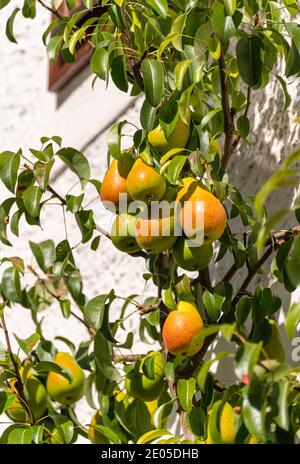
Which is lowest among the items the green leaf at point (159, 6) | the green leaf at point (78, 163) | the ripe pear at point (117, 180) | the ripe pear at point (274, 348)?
the ripe pear at point (274, 348)

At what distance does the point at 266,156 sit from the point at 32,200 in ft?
1.75

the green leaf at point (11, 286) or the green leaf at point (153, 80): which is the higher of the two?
the green leaf at point (153, 80)

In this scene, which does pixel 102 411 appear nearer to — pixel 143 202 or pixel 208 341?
pixel 208 341

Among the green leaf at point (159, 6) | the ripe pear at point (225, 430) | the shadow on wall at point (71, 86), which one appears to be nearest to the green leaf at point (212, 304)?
the ripe pear at point (225, 430)

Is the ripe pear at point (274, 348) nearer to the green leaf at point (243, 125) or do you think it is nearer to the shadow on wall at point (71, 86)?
the green leaf at point (243, 125)

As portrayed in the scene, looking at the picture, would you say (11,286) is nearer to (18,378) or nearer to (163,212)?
(18,378)

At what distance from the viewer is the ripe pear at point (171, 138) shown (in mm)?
1733

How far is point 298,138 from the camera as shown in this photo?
204 cm

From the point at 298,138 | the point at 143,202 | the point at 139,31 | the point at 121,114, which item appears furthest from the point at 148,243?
the point at 121,114

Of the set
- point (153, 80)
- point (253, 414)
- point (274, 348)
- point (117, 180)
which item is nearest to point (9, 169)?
point (117, 180)

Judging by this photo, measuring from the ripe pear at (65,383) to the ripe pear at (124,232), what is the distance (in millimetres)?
374

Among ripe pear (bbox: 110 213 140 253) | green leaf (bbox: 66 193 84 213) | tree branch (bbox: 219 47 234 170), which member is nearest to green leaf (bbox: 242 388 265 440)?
ripe pear (bbox: 110 213 140 253)

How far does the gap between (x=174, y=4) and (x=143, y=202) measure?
1.31 feet
